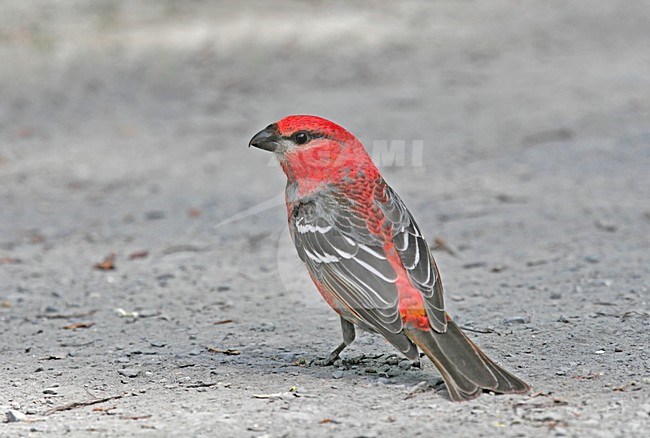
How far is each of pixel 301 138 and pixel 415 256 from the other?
2.71ft

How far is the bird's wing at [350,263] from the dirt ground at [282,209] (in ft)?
1.04

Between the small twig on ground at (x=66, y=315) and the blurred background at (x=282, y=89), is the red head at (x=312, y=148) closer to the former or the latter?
the small twig on ground at (x=66, y=315)

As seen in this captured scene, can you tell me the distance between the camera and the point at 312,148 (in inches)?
185

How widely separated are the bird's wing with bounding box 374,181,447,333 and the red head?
0.21 meters

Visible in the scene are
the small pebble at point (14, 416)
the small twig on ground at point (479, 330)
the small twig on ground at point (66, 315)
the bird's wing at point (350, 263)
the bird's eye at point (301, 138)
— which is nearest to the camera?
the small pebble at point (14, 416)

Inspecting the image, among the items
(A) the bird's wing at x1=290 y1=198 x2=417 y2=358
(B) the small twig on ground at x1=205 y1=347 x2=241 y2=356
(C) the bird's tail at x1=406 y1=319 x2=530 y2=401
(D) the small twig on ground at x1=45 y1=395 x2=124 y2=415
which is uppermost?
(A) the bird's wing at x1=290 y1=198 x2=417 y2=358

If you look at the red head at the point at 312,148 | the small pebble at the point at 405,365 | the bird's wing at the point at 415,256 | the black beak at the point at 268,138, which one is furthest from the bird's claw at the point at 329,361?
the black beak at the point at 268,138

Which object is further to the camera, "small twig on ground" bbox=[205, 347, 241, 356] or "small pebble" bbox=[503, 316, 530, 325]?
"small pebble" bbox=[503, 316, 530, 325]

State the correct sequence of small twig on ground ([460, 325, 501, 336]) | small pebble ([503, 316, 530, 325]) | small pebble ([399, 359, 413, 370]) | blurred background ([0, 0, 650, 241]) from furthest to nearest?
blurred background ([0, 0, 650, 241])
small pebble ([503, 316, 530, 325])
small twig on ground ([460, 325, 501, 336])
small pebble ([399, 359, 413, 370])

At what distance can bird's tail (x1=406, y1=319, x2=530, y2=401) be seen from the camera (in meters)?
3.88

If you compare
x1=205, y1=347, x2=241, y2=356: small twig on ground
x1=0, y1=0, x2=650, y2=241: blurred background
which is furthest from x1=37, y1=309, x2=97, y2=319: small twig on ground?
x1=0, y1=0, x2=650, y2=241: blurred background

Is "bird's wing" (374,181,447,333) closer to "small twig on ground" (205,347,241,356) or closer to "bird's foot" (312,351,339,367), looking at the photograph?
"bird's foot" (312,351,339,367)

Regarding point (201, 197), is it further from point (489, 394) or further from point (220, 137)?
point (489, 394)

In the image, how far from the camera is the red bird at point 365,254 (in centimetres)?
398
